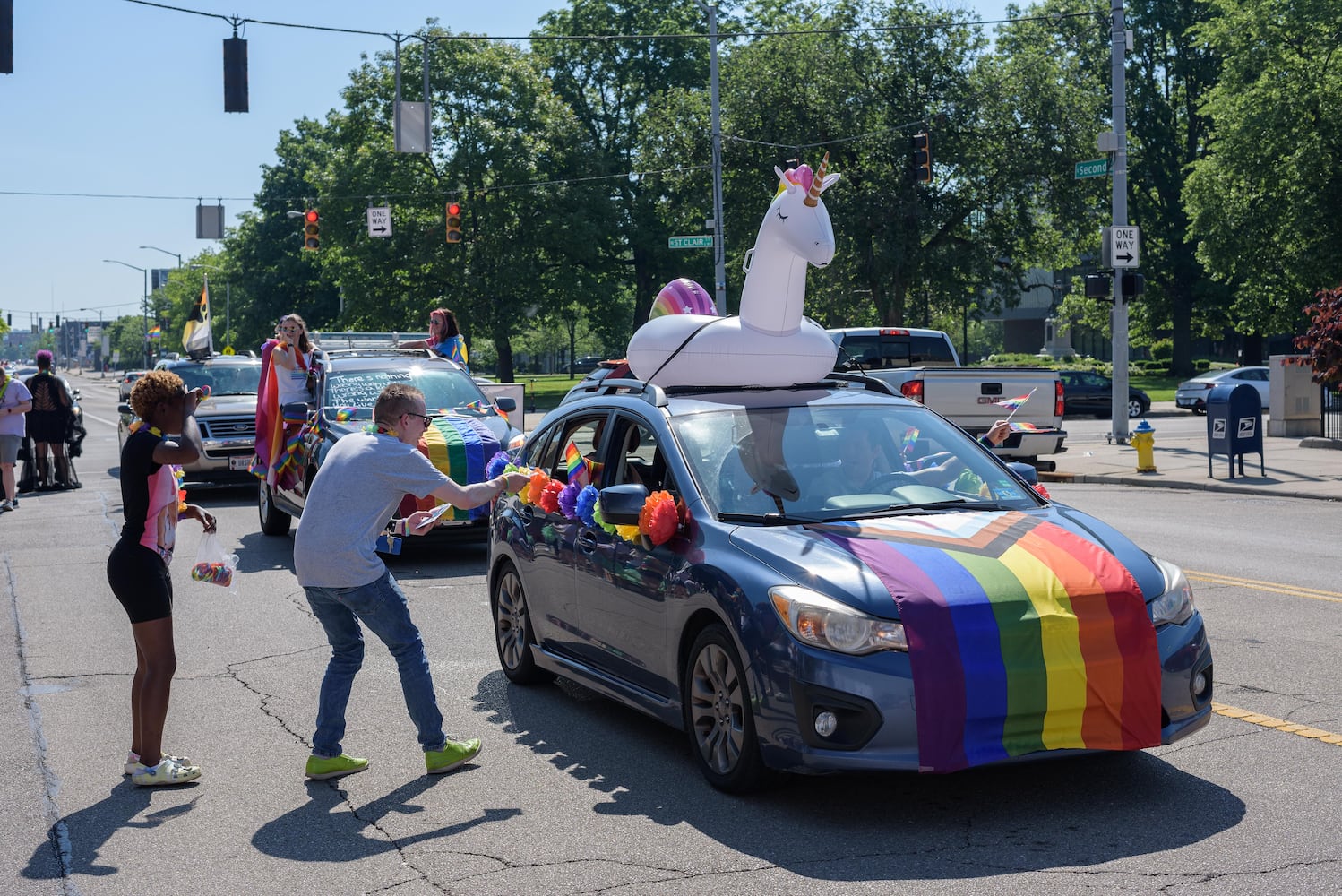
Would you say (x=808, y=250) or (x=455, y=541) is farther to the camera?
(x=455, y=541)

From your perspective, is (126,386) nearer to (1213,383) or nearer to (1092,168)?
(1092,168)

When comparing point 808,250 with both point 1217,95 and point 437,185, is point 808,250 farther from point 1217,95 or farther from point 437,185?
point 437,185

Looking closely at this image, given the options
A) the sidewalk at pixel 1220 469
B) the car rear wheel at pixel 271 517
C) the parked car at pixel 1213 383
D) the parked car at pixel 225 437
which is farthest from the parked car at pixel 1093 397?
the car rear wheel at pixel 271 517

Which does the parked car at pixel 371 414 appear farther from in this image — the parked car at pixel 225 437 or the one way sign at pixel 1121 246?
the one way sign at pixel 1121 246

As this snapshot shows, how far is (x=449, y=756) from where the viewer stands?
6227mm

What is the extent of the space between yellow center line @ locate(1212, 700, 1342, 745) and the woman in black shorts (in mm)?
4667

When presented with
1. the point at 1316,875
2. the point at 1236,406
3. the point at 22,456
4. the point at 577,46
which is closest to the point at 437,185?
the point at 577,46

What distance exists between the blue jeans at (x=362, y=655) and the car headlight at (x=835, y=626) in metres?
1.74

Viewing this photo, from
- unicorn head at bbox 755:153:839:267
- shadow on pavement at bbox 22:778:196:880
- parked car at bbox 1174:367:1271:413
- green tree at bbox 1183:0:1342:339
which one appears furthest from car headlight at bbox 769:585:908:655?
green tree at bbox 1183:0:1342:339

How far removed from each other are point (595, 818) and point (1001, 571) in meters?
1.79

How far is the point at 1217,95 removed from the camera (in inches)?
1839

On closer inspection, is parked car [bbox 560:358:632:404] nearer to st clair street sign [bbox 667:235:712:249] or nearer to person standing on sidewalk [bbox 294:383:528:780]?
person standing on sidewalk [bbox 294:383:528:780]

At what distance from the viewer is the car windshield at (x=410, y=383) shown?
14.0 metres

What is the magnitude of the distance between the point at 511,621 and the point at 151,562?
232 centimetres
